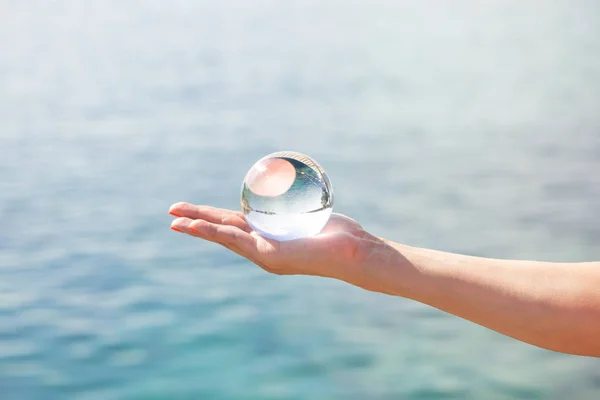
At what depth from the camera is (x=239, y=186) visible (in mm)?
9062

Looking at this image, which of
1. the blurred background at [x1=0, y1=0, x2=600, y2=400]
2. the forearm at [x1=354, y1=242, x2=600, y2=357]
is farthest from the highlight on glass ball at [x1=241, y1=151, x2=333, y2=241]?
the blurred background at [x1=0, y1=0, x2=600, y2=400]

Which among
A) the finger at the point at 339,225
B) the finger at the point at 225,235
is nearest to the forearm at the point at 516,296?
the finger at the point at 339,225

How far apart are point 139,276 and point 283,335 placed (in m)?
1.51

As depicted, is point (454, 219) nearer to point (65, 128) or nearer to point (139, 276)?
point (139, 276)

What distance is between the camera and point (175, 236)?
8.16 meters

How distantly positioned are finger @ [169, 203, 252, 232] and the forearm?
694 millimetres

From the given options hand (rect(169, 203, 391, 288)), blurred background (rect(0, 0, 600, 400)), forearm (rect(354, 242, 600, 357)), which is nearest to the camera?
forearm (rect(354, 242, 600, 357))

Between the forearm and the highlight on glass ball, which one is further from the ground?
the highlight on glass ball

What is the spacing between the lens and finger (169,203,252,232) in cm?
335

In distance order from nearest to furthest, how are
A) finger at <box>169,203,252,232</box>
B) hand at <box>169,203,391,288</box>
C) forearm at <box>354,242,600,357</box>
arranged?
1. forearm at <box>354,242,600,357</box>
2. hand at <box>169,203,391,288</box>
3. finger at <box>169,203,252,232</box>

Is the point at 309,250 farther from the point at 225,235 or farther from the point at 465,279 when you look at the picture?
the point at 465,279

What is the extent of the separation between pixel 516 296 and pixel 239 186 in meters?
6.23

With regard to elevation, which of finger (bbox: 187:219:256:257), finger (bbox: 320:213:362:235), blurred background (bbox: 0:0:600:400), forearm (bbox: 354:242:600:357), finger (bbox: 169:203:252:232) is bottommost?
forearm (bbox: 354:242:600:357)

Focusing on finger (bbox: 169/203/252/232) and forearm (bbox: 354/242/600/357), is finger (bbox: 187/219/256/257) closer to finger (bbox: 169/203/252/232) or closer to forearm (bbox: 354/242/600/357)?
finger (bbox: 169/203/252/232)
